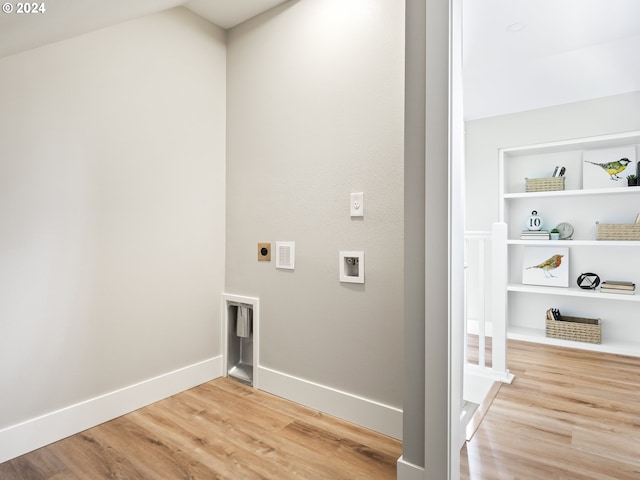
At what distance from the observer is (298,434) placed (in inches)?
70.2

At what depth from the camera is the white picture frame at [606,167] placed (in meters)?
3.30

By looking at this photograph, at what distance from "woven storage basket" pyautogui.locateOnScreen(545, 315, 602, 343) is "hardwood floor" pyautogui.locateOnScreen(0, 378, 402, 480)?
8.71ft

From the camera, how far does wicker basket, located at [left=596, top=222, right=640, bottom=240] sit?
10.4 ft

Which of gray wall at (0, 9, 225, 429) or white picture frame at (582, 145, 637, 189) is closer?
gray wall at (0, 9, 225, 429)

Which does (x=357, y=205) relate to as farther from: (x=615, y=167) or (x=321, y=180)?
(x=615, y=167)

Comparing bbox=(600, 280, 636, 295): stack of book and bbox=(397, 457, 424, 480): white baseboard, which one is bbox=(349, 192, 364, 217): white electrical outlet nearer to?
bbox=(397, 457, 424, 480): white baseboard

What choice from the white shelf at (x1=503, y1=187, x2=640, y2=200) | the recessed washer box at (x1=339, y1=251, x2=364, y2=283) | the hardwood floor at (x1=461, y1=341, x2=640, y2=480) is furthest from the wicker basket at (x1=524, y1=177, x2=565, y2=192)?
the recessed washer box at (x1=339, y1=251, x2=364, y2=283)

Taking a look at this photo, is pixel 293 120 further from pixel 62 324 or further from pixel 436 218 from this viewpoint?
pixel 62 324

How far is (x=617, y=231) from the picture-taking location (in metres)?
3.24

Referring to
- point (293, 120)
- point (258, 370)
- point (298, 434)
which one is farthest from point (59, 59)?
point (298, 434)

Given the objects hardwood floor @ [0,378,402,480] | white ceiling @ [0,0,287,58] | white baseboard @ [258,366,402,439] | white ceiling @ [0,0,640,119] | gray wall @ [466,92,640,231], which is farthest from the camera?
gray wall @ [466,92,640,231]

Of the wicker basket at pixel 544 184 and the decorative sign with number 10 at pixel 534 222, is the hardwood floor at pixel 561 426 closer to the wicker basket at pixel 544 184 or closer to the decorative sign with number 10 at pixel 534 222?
the decorative sign with number 10 at pixel 534 222

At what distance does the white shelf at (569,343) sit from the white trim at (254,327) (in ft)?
9.00

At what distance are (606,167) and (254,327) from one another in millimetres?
3576
